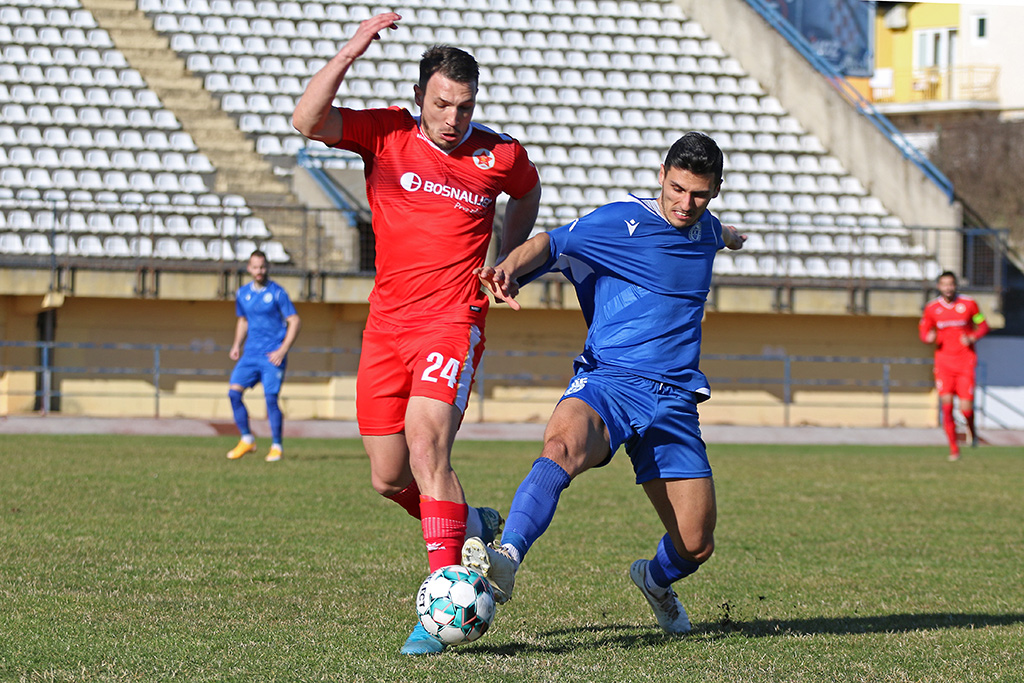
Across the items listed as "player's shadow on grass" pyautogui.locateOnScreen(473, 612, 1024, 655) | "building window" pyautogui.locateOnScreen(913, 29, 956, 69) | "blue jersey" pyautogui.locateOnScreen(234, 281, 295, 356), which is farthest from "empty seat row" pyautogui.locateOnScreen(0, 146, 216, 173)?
"building window" pyautogui.locateOnScreen(913, 29, 956, 69)

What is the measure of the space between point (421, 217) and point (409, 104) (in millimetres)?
19177

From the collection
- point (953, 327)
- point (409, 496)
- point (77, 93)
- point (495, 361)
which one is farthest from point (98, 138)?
point (409, 496)

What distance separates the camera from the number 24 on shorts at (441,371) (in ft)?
15.8

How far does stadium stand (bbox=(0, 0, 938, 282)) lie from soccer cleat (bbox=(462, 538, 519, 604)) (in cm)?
1588

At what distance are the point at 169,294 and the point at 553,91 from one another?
30.5 ft

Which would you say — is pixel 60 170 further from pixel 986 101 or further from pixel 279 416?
pixel 986 101

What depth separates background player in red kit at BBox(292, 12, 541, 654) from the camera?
15.5 feet

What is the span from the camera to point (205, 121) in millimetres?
22406

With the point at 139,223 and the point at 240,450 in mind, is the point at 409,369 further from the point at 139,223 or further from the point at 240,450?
the point at 139,223

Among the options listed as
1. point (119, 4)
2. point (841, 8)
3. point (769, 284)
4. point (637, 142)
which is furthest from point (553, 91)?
point (841, 8)

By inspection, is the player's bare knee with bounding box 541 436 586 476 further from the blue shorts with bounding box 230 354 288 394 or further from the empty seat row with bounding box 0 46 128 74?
the empty seat row with bounding box 0 46 128 74

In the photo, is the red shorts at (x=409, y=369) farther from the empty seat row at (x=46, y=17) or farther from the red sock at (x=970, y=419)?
the empty seat row at (x=46, y=17)

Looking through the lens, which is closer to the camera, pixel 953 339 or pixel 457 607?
pixel 457 607

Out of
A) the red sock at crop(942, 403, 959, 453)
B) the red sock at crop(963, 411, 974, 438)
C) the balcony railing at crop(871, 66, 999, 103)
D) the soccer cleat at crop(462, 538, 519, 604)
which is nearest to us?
the soccer cleat at crop(462, 538, 519, 604)
